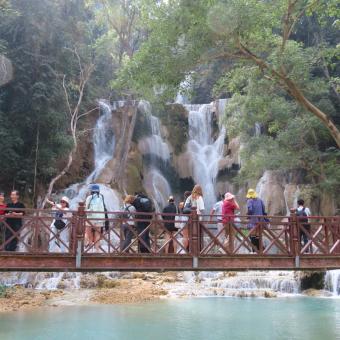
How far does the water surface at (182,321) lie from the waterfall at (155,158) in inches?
493

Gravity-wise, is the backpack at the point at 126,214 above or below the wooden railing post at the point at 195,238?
above

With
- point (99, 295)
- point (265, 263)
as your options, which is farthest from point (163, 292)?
point (265, 263)

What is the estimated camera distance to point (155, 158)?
100 feet

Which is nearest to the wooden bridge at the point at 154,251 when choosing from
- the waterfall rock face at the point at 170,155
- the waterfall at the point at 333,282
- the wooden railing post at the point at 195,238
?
the wooden railing post at the point at 195,238

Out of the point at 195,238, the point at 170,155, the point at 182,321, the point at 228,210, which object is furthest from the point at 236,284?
the point at 170,155

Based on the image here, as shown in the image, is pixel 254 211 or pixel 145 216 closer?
pixel 145 216

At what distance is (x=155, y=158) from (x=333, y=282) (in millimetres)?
14963

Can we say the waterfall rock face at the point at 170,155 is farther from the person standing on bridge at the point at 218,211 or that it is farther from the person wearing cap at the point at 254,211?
the person wearing cap at the point at 254,211

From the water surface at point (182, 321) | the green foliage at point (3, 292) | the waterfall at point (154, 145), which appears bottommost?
the water surface at point (182, 321)

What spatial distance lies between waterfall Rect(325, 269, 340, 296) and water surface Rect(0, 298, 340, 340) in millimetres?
2295

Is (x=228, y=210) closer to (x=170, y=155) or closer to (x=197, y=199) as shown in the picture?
(x=197, y=199)

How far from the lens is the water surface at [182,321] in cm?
1144

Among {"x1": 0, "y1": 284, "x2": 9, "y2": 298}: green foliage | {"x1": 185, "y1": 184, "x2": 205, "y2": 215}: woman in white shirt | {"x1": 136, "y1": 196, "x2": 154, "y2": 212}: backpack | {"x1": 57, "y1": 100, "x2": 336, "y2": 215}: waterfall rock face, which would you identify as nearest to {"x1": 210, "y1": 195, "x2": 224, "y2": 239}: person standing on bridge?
{"x1": 185, "y1": 184, "x2": 205, "y2": 215}: woman in white shirt

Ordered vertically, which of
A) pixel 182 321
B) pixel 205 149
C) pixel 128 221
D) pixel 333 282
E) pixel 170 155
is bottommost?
pixel 182 321
